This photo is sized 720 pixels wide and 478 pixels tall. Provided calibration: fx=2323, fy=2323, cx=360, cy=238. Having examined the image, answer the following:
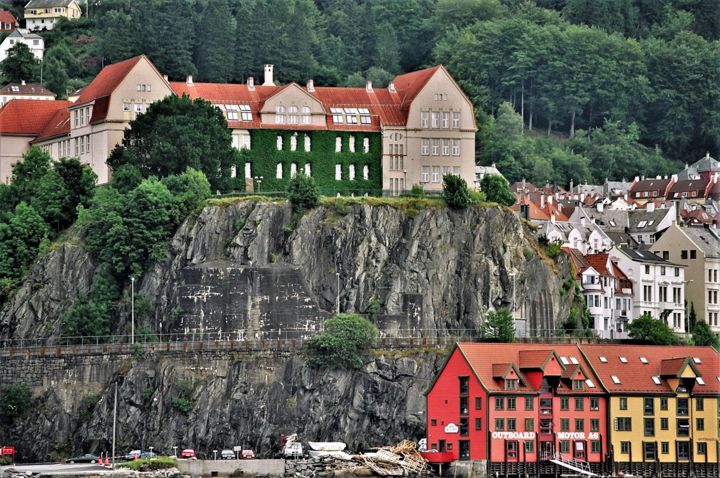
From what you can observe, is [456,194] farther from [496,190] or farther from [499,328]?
[499,328]

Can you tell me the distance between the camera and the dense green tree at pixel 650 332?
154250mm

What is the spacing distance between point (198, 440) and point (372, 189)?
2662 cm

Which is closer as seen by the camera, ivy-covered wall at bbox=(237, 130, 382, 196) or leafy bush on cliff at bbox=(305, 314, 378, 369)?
leafy bush on cliff at bbox=(305, 314, 378, 369)

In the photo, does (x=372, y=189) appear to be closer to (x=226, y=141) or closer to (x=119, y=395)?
(x=226, y=141)

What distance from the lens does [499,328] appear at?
480ft

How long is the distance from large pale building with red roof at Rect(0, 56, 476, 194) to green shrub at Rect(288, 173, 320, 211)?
684 centimetres

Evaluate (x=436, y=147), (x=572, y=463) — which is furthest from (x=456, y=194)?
(x=572, y=463)

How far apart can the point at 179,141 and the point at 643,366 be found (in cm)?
3944

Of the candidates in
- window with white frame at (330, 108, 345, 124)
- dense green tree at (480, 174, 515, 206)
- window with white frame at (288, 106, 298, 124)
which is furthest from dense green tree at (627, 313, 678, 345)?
window with white frame at (288, 106, 298, 124)

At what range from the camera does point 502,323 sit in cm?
14650

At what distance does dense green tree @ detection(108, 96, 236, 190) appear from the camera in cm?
15600

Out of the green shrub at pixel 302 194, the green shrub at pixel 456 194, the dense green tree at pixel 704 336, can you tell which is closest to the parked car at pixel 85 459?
the green shrub at pixel 302 194

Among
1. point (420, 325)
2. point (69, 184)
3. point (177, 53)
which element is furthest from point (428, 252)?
point (177, 53)

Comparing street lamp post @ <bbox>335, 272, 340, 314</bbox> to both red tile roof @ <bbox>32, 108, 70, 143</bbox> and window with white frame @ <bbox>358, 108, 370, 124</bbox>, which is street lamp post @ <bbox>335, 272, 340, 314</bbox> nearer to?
window with white frame @ <bbox>358, 108, 370, 124</bbox>
